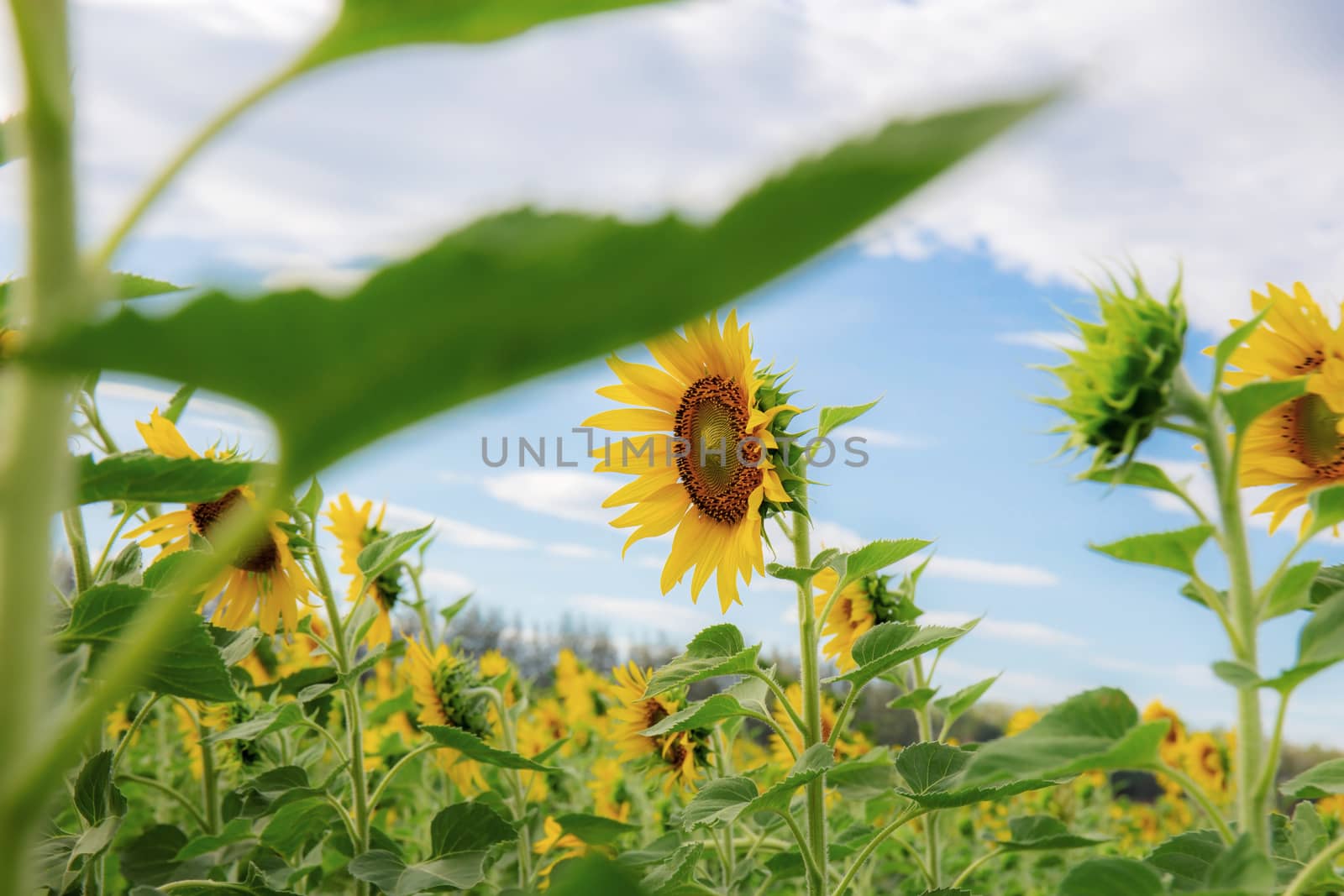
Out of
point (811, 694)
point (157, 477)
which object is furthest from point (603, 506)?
point (157, 477)

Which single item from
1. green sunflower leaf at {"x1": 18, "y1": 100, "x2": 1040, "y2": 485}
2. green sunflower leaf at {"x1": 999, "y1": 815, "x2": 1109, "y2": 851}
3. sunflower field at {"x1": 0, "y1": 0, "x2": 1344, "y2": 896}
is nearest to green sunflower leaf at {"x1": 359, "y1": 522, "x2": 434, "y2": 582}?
sunflower field at {"x1": 0, "y1": 0, "x2": 1344, "y2": 896}

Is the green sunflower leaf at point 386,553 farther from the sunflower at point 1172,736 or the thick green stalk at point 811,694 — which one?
the sunflower at point 1172,736

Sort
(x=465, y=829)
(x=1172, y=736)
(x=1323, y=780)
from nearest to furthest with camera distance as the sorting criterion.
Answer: (x=1323, y=780) → (x=465, y=829) → (x=1172, y=736)

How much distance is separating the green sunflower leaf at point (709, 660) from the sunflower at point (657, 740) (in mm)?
799

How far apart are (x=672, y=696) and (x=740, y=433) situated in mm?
479

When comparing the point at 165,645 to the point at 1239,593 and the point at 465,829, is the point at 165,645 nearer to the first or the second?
the point at 1239,593

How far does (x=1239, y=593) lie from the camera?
0.66m

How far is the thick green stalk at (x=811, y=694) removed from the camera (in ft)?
3.62

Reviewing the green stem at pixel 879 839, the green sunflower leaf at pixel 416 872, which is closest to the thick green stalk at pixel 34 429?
the green stem at pixel 879 839

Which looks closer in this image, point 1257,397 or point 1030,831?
point 1257,397

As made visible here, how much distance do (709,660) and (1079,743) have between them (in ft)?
2.03

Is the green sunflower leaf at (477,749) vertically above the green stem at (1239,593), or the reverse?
the green stem at (1239,593)

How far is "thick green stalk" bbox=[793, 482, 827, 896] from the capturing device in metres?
1.10

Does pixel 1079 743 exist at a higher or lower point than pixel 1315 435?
lower
